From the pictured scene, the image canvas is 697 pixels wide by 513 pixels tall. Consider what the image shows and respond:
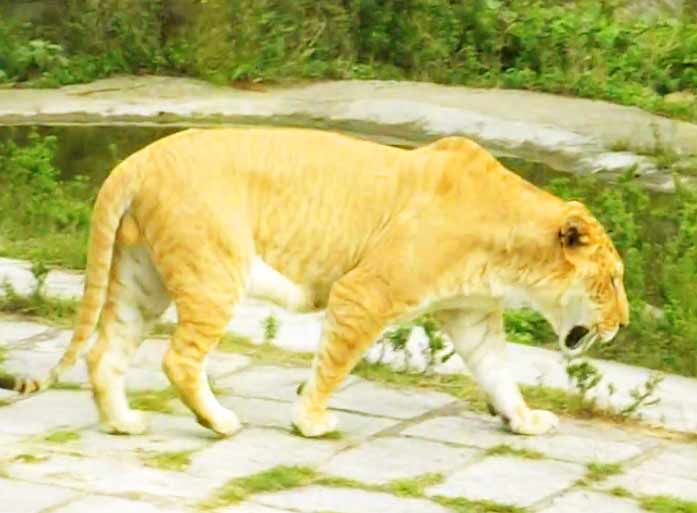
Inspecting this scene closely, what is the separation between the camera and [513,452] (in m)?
5.64

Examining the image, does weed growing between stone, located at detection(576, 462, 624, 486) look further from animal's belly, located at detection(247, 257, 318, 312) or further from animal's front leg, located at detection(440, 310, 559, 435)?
animal's belly, located at detection(247, 257, 318, 312)

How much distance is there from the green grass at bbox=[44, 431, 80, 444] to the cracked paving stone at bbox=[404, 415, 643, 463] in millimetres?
1003

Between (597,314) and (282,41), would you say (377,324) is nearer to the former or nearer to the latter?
(597,314)

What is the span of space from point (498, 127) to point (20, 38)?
4.21 metres

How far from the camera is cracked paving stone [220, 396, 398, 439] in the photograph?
5828mm

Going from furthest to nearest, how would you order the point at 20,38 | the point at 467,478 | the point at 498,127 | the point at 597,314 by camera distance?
the point at 20,38
the point at 498,127
the point at 597,314
the point at 467,478

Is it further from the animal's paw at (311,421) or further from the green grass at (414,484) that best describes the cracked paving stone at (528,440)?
the green grass at (414,484)

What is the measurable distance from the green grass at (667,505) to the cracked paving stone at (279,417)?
0.96 metres

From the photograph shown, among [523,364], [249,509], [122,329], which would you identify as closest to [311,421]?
[122,329]

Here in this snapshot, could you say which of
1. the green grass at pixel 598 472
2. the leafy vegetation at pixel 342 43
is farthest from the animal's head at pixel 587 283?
the leafy vegetation at pixel 342 43

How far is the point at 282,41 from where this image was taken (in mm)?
13898

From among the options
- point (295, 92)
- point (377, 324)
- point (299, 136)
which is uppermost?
point (299, 136)

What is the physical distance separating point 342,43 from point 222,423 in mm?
8614

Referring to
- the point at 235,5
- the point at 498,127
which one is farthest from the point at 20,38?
the point at 498,127
